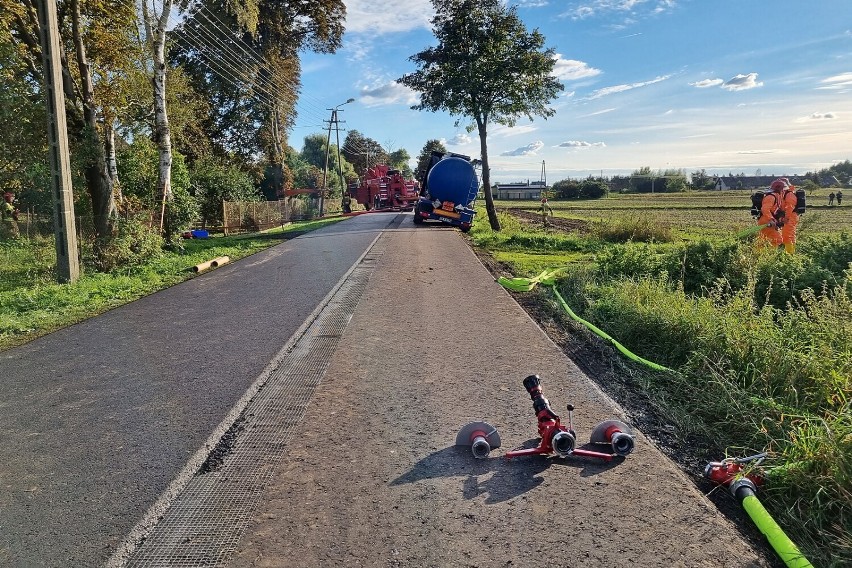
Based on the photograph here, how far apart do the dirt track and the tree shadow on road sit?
0.04ft

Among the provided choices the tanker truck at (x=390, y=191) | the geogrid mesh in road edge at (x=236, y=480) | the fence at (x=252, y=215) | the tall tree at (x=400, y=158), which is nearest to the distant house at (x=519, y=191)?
the tall tree at (x=400, y=158)

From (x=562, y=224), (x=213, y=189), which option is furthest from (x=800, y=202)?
(x=213, y=189)

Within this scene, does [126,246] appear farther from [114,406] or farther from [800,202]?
[800,202]

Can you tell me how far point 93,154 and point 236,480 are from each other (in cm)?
1382

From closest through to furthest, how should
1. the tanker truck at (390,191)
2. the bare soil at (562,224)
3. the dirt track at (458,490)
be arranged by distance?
the dirt track at (458,490) < the bare soil at (562,224) < the tanker truck at (390,191)

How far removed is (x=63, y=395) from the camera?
5.23 meters

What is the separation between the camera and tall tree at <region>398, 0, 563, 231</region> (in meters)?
21.8

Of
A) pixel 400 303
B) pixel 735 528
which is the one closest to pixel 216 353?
pixel 400 303

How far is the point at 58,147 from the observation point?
441 inches

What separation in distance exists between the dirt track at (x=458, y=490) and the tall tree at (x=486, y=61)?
1817cm

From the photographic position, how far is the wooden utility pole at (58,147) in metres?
10.9

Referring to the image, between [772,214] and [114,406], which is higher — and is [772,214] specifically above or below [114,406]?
above

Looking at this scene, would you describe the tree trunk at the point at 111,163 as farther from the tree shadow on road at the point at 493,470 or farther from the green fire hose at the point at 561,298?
the tree shadow on road at the point at 493,470

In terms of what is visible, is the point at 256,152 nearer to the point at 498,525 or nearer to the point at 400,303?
the point at 400,303
